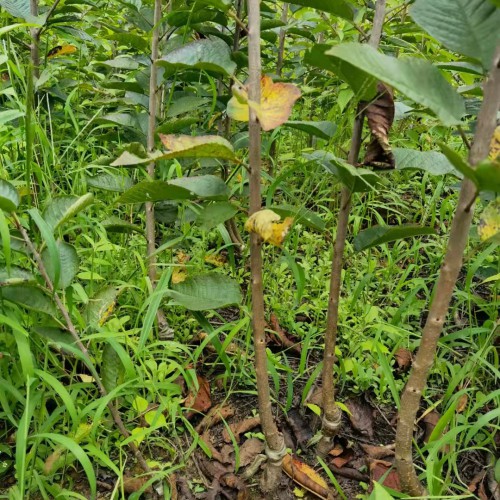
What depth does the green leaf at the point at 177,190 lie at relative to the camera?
1043 mm

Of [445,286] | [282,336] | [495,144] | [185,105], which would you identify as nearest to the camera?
[495,144]

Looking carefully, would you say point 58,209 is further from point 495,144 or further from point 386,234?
point 495,144

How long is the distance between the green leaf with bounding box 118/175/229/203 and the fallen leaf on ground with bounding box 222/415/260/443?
731 millimetres

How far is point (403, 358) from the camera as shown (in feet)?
5.78

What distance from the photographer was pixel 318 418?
151cm

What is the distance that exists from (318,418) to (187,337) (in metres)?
0.51

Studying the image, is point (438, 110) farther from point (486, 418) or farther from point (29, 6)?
point (29, 6)

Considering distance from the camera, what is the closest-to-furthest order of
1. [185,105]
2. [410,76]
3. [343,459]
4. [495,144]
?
1. [410,76]
2. [495,144]
3. [343,459]
4. [185,105]

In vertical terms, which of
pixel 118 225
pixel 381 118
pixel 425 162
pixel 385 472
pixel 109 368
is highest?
pixel 381 118

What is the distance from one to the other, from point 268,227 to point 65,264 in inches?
22.5

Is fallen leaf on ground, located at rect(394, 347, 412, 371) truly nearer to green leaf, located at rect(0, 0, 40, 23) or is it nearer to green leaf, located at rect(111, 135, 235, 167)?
green leaf, located at rect(111, 135, 235, 167)

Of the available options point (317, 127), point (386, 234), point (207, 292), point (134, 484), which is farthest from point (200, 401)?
point (317, 127)

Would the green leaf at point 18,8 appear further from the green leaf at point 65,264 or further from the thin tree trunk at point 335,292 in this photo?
the thin tree trunk at point 335,292

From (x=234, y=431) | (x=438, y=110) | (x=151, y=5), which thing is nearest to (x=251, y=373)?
(x=234, y=431)
